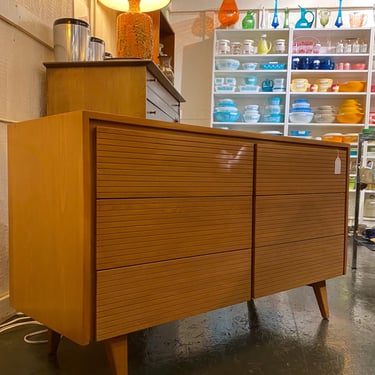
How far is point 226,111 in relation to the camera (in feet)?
12.5

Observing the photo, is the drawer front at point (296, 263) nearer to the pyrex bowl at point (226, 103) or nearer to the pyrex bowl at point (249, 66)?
the pyrex bowl at point (226, 103)

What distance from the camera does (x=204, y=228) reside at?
3.64ft

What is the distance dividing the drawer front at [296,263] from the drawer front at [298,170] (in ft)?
0.69

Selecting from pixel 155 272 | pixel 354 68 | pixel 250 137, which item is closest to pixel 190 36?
pixel 354 68

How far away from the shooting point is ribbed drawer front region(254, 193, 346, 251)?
4.17 ft

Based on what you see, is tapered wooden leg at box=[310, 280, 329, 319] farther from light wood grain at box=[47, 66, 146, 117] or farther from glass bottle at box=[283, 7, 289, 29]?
glass bottle at box=[283, 7, 289, 29]

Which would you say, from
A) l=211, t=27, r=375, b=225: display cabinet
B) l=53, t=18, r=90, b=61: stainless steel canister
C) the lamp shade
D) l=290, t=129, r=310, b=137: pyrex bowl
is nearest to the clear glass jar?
l=211, t=27, r=375, b=225: display cabinet

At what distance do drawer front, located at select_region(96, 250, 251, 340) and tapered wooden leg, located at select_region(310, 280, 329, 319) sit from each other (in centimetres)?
47

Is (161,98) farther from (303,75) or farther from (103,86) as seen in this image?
(303,75)

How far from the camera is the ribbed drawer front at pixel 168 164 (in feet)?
2.96

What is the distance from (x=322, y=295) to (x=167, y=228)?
0.90 meters

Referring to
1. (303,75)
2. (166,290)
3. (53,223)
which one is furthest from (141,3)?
(303,75)

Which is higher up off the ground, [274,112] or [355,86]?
→ [355,86]

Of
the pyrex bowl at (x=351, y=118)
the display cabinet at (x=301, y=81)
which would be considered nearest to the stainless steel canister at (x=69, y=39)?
the display cabinet at (x=301, y=81)
